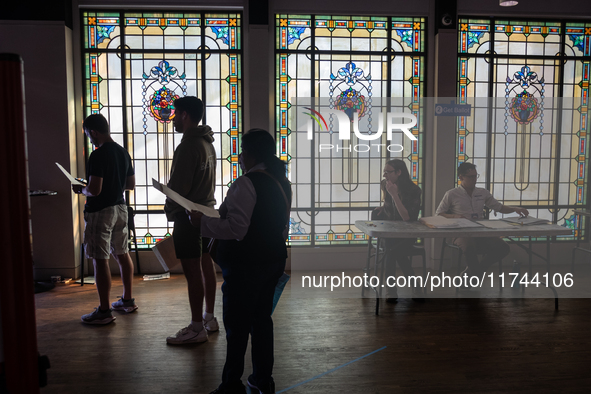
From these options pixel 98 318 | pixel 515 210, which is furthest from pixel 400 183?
pixel 98 318

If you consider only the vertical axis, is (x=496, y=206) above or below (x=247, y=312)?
above

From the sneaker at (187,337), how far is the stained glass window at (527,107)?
3.85m

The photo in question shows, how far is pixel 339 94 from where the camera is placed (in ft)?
17.5

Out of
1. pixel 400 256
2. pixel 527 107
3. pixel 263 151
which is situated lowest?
pixel 400 256

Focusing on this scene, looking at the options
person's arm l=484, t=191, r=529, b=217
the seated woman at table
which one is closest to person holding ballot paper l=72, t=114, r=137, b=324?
the seated woman at table

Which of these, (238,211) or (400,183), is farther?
(400,183)

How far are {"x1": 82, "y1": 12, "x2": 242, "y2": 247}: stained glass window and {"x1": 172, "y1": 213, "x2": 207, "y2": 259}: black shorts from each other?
235 centimetres

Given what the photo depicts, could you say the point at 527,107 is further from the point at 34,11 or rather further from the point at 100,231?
the point at 34,11

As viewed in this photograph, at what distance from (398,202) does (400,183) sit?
0.58ft

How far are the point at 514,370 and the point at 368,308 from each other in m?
1.41

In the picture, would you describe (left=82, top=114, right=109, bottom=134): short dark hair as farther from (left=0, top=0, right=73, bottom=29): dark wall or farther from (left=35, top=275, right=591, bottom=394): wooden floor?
(left=0, top=0, right=73, bottom=29): dark wall

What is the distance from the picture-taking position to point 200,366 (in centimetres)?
283

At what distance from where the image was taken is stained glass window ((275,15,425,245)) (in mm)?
5266

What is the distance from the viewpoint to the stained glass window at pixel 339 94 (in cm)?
527
